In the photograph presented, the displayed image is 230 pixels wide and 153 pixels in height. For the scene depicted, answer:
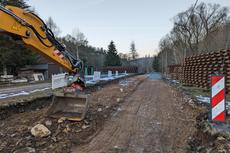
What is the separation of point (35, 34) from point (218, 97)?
453 centimetres

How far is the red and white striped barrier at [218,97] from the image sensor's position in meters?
4.73

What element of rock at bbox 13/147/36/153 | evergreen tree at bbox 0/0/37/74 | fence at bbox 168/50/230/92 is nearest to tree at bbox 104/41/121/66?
evergreen tree at bbox 0/0/37/74

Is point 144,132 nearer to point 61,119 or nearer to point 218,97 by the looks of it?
point 218,97

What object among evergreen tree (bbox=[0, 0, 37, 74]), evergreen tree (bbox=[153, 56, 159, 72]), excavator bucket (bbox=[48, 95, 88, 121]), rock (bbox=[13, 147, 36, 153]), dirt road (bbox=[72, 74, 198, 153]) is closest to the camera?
rock (bbox=[13, 147, 36, 153])

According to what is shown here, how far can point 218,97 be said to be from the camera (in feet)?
15.7

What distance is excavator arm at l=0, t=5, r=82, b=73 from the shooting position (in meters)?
4.86

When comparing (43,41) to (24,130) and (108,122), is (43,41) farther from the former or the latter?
(108,122)

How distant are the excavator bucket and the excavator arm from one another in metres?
0.86

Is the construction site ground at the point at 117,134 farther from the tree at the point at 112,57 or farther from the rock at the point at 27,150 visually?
the tree at the point at 112,57

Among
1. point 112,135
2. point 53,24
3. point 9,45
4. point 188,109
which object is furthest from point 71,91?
point 53,24

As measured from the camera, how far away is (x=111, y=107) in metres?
8.25

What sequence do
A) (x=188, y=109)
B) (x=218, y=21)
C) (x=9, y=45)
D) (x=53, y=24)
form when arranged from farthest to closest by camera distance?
1. (x=53, y=24)
2. (x=218, y=21)
3. (x=9, y=45)
4. (x=188, y=109)

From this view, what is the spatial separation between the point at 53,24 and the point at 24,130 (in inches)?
2504

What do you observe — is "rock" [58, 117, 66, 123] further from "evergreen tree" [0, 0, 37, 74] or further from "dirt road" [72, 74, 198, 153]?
"evergreen tree" [0, 0, 37, 74]
